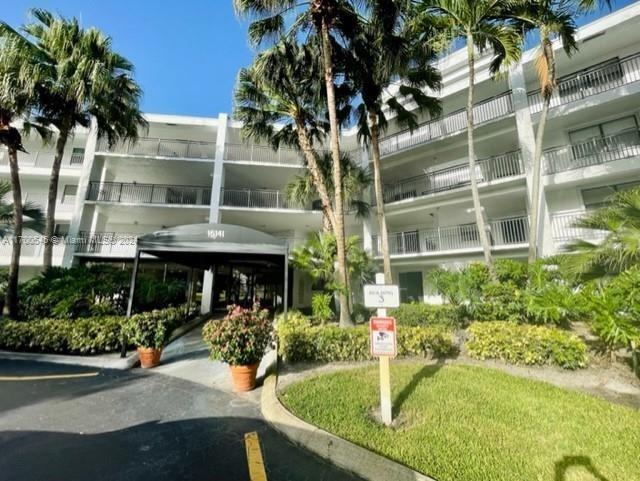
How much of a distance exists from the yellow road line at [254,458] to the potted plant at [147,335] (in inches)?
164

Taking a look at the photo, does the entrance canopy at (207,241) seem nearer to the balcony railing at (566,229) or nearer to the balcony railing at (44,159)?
the balcony railing at (566,229)

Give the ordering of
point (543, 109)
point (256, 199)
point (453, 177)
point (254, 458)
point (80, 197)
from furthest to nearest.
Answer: point (256, 199)
point (80, 197)
point (453, 177)
point (543, 109)
point (254, 458)

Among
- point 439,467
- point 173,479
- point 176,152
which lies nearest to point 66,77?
point 176,152

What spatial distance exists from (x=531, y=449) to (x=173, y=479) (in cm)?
375

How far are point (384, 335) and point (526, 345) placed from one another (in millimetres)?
4259

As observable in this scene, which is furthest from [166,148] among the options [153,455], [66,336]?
[153,455]

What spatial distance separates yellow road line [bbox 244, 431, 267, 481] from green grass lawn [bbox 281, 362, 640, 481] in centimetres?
71

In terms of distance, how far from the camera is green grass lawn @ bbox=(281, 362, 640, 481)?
110 inches

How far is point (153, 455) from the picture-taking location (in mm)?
3107

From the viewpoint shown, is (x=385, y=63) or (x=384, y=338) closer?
(x=384, y=338)

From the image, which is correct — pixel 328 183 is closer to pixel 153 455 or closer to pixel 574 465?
pixel 153 455

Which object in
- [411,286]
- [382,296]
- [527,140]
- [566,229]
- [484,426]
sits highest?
[527,140]

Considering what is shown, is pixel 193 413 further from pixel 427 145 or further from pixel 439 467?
pixel 427 145

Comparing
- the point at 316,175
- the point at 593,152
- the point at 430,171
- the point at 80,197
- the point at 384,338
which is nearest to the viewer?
the point at 384,338
